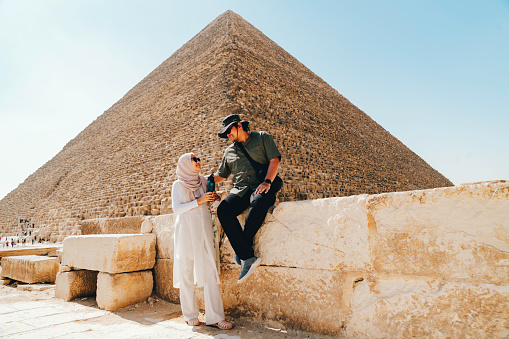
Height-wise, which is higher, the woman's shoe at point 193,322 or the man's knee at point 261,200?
the man's knee at point 261,200

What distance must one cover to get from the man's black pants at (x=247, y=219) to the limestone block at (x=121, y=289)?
3.33 feet

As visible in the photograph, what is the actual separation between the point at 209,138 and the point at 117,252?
40.8 feet

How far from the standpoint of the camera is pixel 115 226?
9.91 feet

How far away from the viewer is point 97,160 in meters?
21.5

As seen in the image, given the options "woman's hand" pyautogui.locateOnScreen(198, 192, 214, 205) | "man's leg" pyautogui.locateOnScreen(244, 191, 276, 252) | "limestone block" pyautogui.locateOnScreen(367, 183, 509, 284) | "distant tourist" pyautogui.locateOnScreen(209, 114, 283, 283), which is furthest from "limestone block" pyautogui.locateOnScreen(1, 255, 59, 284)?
"limestone block" pyautogui.locateOnScreen(367, 183, 509, 284)

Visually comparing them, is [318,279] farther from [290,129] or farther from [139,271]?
[290,129]

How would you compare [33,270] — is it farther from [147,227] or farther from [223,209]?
[223,209]

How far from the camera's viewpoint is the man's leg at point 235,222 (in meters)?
1.61

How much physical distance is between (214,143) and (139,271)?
38.3 feet

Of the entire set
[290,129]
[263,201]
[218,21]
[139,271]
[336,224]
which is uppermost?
[218,21]

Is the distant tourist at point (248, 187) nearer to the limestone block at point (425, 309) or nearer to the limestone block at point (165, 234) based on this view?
the limestone block at point (425, 309)

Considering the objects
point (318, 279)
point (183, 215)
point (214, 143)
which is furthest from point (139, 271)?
point (214, 143)

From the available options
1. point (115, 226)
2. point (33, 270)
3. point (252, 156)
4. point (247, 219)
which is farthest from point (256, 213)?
point (33, 270)

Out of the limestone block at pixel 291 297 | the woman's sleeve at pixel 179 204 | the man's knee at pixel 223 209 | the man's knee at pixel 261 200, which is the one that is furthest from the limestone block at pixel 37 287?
the man's knee at pixel 261 200
